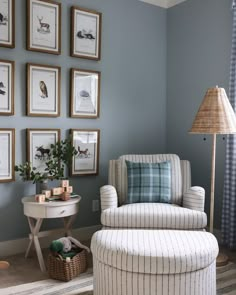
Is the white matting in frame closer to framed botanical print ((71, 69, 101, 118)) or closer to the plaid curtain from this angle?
framed botanical print ((71, 69, 101, 118))

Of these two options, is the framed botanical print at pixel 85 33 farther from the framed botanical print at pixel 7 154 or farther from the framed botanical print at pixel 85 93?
the framed botanical print at pixel 7 154

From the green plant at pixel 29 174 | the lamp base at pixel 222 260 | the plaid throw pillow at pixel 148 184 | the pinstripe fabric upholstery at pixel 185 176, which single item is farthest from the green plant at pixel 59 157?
the lamp base at pixel 222 260

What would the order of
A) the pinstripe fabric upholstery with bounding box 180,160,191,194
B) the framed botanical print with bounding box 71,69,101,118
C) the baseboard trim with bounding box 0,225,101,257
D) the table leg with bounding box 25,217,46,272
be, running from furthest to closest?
the framed botanical print with bounding box 71,69,101,118 → the pinstripe fabric upholstery with bounding box 180,160,191,194 → the baseboard trim with bounding box 0,225,101,257 → the table leg with bounding box 25,217,46,272

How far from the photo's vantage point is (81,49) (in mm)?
3291

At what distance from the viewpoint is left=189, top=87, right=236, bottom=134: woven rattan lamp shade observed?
8.98ft

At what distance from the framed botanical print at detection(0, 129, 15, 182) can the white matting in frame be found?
0.14m

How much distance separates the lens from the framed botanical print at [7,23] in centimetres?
288

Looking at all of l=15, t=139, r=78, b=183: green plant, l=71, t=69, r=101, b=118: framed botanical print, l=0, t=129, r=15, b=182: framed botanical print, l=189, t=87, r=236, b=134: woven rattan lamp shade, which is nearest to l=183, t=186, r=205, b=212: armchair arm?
l=189, t=87, r=236, b=134: woven rattan lamp shade

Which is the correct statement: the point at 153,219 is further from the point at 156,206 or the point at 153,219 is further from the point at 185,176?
the point at 185,176

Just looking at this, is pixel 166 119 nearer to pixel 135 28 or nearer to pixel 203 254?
pixel 135 28

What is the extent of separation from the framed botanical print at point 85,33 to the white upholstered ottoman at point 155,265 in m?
1.90

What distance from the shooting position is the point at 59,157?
3.07 m

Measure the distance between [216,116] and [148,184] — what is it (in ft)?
2.58

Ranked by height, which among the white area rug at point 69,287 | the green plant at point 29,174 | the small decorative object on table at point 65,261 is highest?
the green plant at point 29,174
